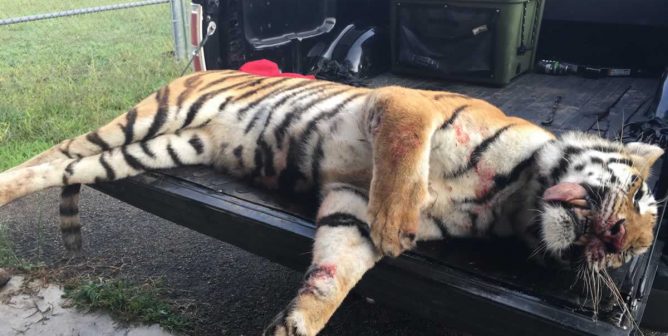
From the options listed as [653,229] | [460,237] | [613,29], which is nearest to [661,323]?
[653,229]

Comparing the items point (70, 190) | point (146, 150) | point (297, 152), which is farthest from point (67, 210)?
point (297, 152)

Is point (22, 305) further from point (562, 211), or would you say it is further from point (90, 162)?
point (562, 211)

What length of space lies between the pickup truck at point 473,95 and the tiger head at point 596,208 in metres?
0.08

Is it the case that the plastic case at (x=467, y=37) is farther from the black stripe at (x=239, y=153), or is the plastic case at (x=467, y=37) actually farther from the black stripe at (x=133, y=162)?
the black stripe at (x=133, y=162)

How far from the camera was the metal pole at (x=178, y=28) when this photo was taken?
228 inches

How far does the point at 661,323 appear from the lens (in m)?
2.04

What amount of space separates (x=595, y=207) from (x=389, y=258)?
2.24 feet

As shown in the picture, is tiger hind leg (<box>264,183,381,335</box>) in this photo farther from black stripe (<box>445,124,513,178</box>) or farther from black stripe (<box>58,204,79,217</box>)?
black stripe (<box>58,204,79,217</box>)

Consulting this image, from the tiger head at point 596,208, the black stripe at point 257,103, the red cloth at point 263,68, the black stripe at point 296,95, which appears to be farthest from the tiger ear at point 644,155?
the red cloth at point 263,68

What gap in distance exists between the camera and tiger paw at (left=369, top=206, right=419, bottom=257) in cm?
184

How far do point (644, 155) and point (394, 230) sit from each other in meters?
1.02

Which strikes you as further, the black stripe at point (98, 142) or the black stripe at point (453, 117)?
the black stripe at point (98, 142)

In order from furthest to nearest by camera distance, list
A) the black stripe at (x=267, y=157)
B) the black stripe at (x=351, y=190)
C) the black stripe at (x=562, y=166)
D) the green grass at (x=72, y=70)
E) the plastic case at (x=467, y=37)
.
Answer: the green grass at (x=72, y=70) → the plastic case at (x=467, y=37) → the black stripe at (x=267, y=157) → the black stripe at (x=351, y=190) → the black stripe at (x=562, y=166)

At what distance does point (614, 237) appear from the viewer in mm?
1769
